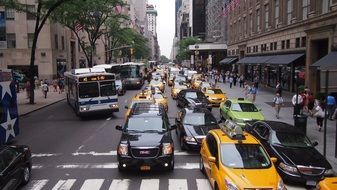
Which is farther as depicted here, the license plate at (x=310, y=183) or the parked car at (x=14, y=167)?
the license plate at (x=310, y=183)

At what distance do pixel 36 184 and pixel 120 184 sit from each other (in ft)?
8.40

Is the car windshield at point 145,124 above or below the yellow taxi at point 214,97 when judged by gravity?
above

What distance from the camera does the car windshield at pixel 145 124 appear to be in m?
14.1

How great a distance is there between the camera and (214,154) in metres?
11.0

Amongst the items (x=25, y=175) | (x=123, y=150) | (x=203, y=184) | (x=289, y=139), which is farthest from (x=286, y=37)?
(x=25, y=175)

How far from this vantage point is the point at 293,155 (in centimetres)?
1209

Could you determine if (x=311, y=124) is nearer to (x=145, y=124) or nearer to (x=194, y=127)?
(x=194, y=127)

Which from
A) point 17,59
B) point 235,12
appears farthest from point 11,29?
point 235,12

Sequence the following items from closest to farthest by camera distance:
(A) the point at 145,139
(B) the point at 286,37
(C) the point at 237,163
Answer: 1. (C) the point at 237,163
2. (A) the point at 145,139
3. (B) the point at 286,37

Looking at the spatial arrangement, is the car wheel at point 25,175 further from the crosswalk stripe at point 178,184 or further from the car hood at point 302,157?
the car hood at point 302,157

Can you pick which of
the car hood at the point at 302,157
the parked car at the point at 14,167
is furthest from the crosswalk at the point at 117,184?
the car hood at the point at 302,157

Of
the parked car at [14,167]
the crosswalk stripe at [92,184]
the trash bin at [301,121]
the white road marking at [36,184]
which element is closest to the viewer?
the parked car at [14,167]

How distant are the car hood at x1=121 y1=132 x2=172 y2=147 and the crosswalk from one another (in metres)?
1.11

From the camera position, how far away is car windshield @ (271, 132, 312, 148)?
12906mm
